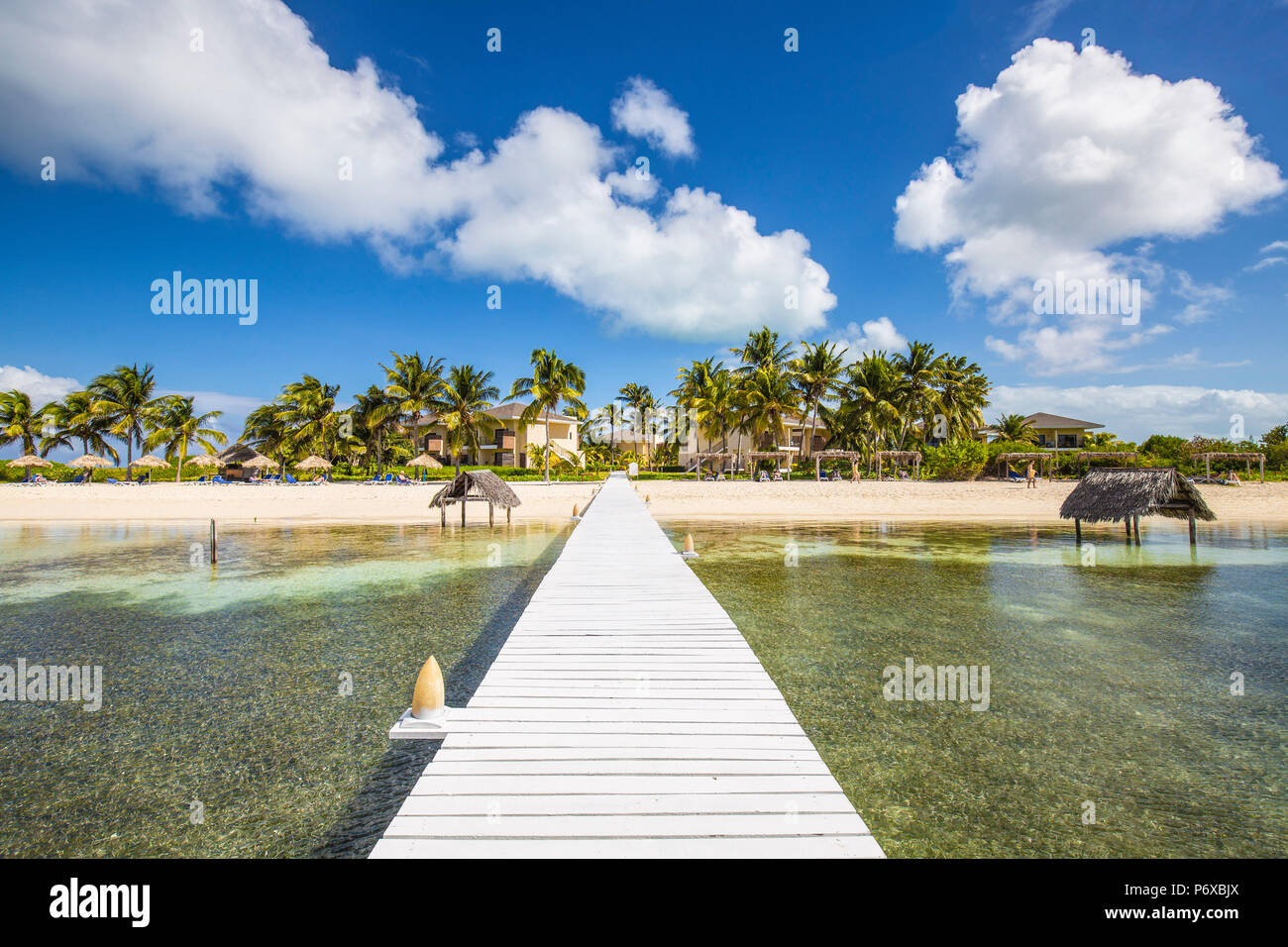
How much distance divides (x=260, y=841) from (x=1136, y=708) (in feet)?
26.6

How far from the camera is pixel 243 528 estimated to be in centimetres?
2323

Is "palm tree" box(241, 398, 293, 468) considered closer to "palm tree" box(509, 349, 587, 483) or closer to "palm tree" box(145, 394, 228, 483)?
"palm tree" box(145, 394, 228, 483)

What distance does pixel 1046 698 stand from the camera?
6.43 m

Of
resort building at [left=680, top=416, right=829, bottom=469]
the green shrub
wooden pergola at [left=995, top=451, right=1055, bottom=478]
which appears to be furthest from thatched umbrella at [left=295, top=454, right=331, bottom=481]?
wooden pergola at [left=995, top=451, right=1055, bottom=478]

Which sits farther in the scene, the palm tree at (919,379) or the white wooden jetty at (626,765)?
the palm tree at (919,379)

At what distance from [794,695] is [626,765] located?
3433 mm

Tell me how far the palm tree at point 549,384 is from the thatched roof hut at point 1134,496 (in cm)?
3098

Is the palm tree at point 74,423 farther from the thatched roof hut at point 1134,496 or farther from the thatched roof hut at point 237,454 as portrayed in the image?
the thatched roof hut at point 1134,496

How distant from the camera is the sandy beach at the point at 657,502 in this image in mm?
27766

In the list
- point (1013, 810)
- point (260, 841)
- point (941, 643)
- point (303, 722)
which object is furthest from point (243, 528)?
point (1013, 810)

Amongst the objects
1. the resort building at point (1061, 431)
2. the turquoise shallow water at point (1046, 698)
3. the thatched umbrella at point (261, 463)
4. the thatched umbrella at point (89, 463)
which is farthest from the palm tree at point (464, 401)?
the resort building at point (1061, 431)

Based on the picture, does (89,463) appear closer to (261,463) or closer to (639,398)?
(261,463)

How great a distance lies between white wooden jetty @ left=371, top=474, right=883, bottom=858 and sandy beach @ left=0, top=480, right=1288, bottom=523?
21128 millimetres
